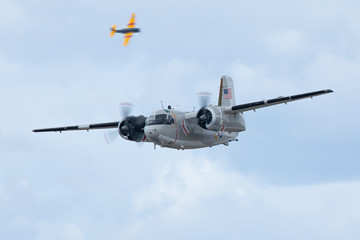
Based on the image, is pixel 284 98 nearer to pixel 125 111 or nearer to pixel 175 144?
pixel 175 144

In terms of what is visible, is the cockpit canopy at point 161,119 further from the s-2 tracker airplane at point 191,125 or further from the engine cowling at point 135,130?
the engine cowling at point 135,130

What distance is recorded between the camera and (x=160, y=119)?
2542 inches

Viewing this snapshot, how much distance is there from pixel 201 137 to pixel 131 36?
10193 mm

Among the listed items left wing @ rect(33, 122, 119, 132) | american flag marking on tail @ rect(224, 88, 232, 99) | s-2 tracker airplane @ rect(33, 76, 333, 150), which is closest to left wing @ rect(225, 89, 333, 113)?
s-2 tracker airplane @ rect(33, 76, 333, 150)

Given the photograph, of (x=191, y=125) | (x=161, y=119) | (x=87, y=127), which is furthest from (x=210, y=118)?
(x=87, y=127)

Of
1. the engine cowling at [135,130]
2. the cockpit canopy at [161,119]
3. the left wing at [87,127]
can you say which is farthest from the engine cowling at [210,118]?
the left wing at [87,127]

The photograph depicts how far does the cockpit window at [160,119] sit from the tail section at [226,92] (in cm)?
A: 754

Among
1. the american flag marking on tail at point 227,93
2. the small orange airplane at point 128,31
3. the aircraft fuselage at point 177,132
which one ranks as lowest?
the aircraft fuselage at point 177,132

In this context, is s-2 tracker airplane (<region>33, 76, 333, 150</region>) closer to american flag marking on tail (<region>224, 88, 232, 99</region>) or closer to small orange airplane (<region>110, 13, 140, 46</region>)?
american flag marking on tail (<region>224, 88, 232, 99</region>)

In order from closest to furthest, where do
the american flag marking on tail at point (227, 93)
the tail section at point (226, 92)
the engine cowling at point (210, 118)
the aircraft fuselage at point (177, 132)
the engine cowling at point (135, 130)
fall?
the aircraft fuselage at point (177, 132) → the engine cowling at point (210, 118) → the engine cowling at point (135, 130) → the tail section at point (226, 92) → the american flag marking on tail at point (227, 93)

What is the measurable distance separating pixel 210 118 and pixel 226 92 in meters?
6.82

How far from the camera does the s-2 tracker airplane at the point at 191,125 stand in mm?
64500

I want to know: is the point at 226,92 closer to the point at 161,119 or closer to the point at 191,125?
the point at 191,125

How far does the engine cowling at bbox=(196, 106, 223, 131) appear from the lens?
214 feet
